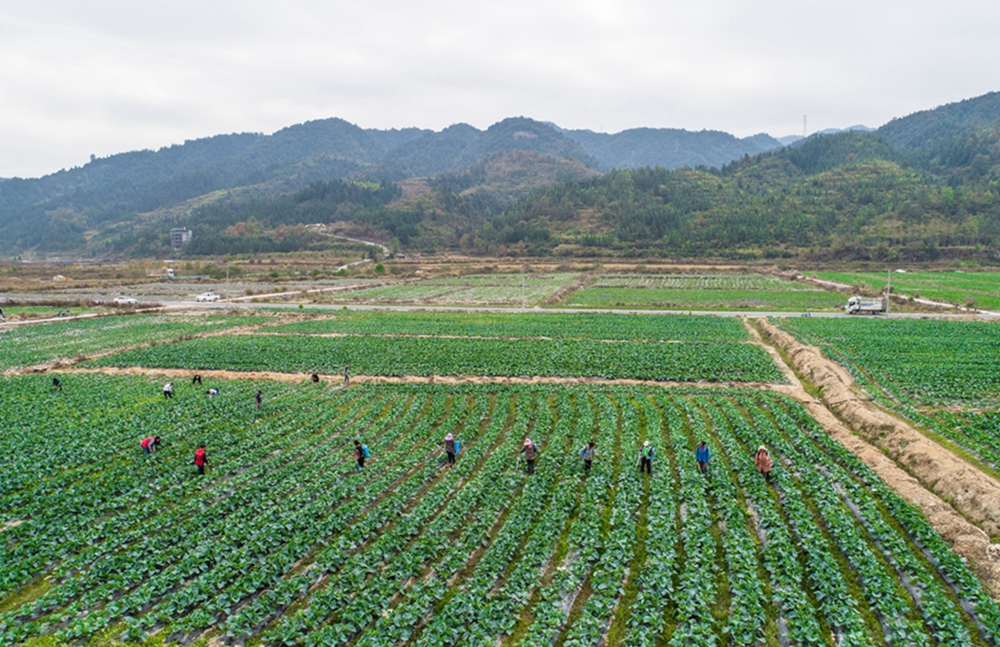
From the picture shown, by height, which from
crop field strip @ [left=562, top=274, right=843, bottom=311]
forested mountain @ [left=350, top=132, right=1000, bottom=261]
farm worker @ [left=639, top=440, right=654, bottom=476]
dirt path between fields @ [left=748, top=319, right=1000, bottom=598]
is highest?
forested mountain @ [left=350, top=132, right=1000, bottom=261]

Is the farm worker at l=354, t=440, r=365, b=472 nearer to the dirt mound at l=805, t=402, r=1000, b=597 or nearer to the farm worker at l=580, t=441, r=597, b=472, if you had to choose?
the farm worker at l=580, t=441, r=597, b=472

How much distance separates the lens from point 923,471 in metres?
19.0

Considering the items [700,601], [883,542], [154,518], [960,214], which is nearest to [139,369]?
[154,518]

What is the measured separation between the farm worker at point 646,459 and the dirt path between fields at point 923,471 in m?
7.45

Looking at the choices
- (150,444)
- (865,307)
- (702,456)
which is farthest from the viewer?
(865,307)

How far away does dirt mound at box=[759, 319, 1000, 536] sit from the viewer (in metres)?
16.1

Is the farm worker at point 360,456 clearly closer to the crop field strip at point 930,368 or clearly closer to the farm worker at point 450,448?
the farm worker at point 450,448

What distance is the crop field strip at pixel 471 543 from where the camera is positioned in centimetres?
1113

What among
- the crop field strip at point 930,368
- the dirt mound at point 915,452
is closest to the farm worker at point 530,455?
the dirt mound at point 915,452

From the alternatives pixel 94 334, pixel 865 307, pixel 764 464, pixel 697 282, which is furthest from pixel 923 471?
pixel 697 282

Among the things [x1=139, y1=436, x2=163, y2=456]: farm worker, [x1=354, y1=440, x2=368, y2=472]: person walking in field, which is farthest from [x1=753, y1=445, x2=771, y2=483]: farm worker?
[x1=139, y1=436, x2=163, y2=456]: farm worker

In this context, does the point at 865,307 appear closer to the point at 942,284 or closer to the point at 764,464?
the point at 942,284

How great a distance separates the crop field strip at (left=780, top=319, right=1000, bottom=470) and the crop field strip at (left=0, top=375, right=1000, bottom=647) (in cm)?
564

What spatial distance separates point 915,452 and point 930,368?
1643 centimetres
